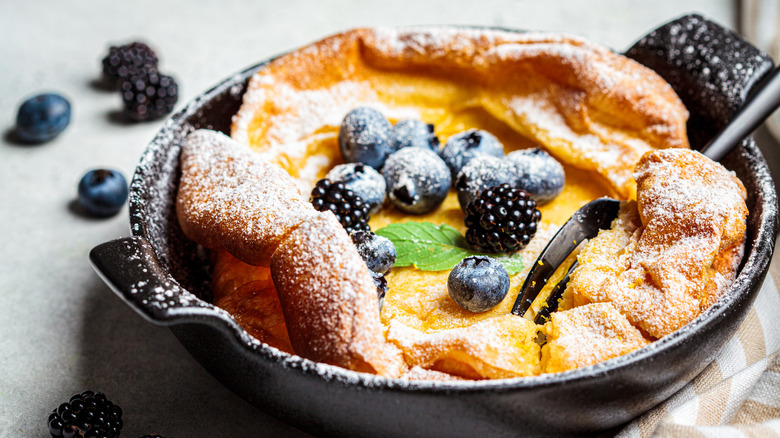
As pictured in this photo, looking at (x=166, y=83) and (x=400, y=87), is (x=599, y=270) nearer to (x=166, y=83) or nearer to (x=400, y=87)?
(x=400, y=87)

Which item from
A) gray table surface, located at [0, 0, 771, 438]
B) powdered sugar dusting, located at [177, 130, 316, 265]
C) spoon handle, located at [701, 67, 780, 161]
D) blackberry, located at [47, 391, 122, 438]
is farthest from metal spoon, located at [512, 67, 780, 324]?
blackberry, located at [47, 391, 122, 438]

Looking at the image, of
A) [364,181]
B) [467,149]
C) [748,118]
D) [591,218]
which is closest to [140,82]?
[364,181]

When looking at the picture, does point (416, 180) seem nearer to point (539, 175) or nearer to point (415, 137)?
point (415, 137)

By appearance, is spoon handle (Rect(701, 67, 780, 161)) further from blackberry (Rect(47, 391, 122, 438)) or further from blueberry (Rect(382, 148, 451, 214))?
blackberry (Rect(47, 391, 122, 438))

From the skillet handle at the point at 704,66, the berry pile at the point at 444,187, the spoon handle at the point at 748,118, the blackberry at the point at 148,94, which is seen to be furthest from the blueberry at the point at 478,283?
the blackberry at the point at 148,94

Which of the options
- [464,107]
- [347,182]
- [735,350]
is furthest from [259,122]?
[735,350]

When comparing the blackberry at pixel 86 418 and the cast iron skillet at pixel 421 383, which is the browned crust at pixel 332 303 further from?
the blackberry at pixel 86 418
